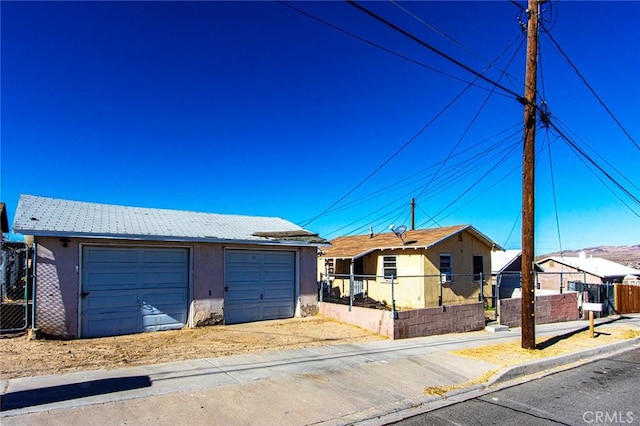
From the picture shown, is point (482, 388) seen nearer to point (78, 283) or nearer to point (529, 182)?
point (529, 182)

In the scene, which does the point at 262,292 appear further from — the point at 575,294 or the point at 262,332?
the point at 575,294

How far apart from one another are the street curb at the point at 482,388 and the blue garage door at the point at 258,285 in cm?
712

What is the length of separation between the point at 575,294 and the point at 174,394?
17085 mm

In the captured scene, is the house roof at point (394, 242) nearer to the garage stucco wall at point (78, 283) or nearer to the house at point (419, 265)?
the house at point (419, 265)

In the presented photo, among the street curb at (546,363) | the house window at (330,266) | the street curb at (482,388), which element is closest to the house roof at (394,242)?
the house window at (330,266)

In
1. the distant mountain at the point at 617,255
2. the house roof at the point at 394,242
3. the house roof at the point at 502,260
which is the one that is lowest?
the distant mountain at the point at 617,255

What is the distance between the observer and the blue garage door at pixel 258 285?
501 inches

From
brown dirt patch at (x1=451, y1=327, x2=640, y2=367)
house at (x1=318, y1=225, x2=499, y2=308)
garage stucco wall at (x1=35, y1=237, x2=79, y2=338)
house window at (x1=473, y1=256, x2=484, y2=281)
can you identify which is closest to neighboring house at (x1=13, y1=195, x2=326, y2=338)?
garage stucco wall at (x1=35, y1=237, x2=79, y2=338)

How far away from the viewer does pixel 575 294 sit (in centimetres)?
1788

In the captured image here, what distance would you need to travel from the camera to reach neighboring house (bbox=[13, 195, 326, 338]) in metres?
9.97

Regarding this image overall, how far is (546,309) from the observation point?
54.1 ft

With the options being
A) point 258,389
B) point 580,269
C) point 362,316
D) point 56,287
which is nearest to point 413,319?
point 362,316

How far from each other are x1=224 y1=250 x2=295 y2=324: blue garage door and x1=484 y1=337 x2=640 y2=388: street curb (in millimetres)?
7137

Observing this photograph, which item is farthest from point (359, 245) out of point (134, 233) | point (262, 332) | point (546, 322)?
point (134, 233)
